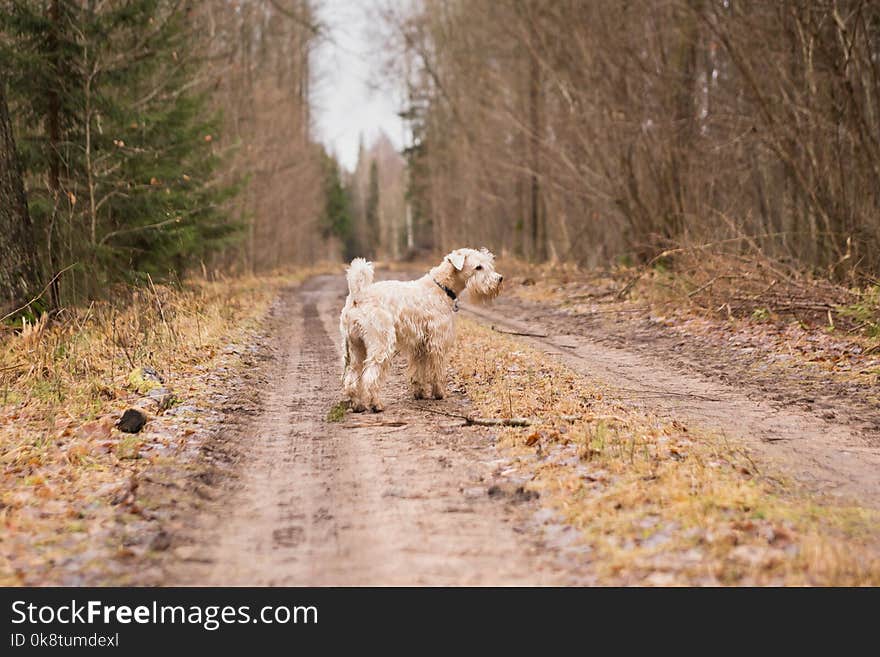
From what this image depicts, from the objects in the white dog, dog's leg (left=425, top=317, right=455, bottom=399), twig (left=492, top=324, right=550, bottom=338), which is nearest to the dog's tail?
the white dog

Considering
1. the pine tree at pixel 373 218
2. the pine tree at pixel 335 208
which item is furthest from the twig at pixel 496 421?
the pine tree at pixel 373 218

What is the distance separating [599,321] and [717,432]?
8095 mm

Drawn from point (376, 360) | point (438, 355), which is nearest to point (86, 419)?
point (376, 360)

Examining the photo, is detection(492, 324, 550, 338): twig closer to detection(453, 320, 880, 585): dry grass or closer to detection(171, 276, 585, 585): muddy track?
detection(171, 276, 585, 585): muddy track

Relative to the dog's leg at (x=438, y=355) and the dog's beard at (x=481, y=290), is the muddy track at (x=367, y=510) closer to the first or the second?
the dog's leg at (x=438, y=355)

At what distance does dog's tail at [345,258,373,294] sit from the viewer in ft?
25.2

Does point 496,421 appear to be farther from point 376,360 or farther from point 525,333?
point 525,333

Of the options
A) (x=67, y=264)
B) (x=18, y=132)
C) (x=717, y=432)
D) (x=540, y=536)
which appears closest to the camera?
(x=540, y=536)

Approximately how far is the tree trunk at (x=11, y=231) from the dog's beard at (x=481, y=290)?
18.6ft

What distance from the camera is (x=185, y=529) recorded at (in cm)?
479

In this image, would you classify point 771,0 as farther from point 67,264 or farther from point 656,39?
point 67,264

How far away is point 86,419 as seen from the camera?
7.11 meters
